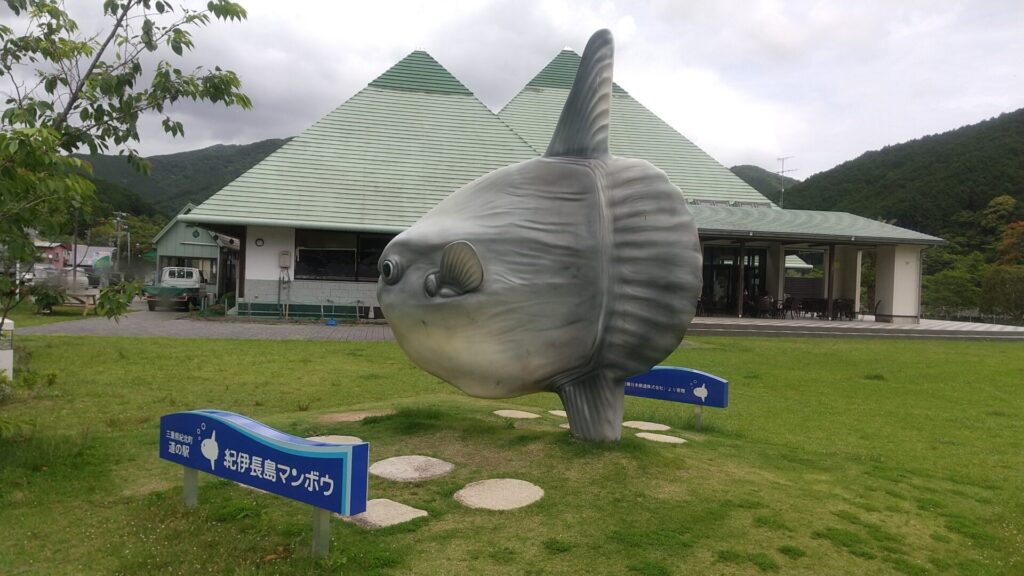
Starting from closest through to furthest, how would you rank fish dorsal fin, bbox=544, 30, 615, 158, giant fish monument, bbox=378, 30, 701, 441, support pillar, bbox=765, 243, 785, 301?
giant fish monument, bbox=378, 30, 701, 441
fish dorsal fin, bbox=544, 30, 615, 158
support pillar, bbox=765, 243, 785, 301

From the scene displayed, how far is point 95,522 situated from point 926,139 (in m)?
76.6

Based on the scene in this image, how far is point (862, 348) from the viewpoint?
17562mm

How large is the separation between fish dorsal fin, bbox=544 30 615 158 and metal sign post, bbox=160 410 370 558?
295cm

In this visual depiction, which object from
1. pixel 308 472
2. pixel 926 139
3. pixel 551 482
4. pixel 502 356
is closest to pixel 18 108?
pixel 308 472

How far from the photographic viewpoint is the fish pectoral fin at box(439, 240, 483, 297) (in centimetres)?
465

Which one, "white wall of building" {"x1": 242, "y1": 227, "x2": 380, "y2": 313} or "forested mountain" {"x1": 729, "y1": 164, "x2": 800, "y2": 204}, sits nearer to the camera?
"white wall of building" {"x1": 242, "y1": 227, "x2": 380, "y2": 313}

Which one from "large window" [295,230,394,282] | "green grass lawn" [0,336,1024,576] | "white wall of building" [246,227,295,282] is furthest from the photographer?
"large window" [295,230,394,282]

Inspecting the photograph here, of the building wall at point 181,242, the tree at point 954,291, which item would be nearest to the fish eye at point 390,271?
the building wall at point 181,242

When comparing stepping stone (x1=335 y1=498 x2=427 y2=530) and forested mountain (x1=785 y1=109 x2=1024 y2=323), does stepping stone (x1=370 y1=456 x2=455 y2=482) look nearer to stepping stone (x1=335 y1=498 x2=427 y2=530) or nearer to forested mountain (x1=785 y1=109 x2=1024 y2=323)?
stepping stone (x1=335 y1=498 x2=427 y2=530)

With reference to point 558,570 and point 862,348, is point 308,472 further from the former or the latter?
point 862,348

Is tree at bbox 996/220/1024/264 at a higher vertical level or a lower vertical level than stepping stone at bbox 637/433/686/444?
higher

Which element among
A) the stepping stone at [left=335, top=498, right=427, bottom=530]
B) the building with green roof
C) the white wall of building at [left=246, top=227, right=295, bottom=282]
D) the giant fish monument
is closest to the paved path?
the white wall of building at [left=246, top=227, right=295, bottom=282]

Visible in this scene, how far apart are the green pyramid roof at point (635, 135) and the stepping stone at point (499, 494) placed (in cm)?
2262

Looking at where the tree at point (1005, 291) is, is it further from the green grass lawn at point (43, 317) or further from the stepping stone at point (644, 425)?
the green grass lawn at point (43, 317)
